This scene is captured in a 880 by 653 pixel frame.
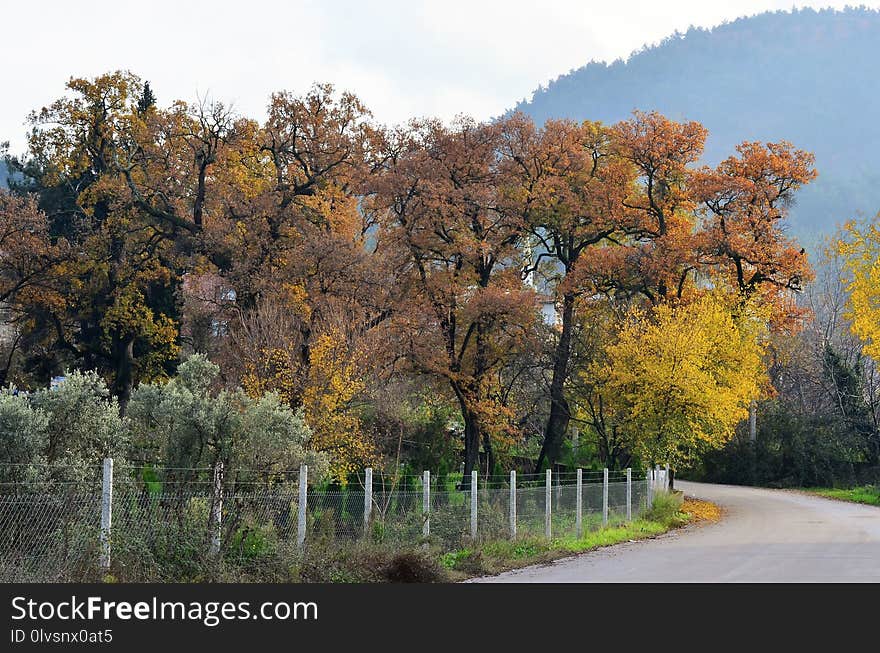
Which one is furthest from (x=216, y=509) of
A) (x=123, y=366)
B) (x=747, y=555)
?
(x=123, y=366)

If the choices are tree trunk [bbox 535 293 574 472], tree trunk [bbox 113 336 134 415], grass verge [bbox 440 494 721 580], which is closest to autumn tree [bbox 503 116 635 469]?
tree trunk [bbox 535 293 574 472]

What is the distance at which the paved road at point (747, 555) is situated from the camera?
733 inches

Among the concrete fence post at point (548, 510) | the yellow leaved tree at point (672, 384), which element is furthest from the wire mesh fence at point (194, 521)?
the yellow leaved tree at point (672, 384)

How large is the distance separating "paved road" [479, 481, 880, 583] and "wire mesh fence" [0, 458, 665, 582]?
2.13m

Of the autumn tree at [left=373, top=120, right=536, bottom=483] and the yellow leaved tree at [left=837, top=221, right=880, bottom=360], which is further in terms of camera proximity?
the yellow leaved tree at [left=837, top=221, right=880, bottom=360]

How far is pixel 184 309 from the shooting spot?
164ft

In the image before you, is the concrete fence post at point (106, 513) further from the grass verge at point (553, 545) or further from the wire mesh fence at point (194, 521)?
the grass verge at point (553, 545)

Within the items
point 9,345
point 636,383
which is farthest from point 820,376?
point 9,345

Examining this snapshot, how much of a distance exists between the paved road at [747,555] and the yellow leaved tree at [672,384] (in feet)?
10.6

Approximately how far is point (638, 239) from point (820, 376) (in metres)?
23.2

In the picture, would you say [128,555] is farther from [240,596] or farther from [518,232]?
[518,232]

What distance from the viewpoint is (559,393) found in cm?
4534

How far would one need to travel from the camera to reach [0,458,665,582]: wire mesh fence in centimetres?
1383

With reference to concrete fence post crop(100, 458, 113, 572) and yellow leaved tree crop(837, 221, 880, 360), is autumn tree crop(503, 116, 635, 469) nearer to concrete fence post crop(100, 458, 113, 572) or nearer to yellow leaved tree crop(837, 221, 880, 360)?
yellow leaved tree crop(837, 221, 880, 360)
